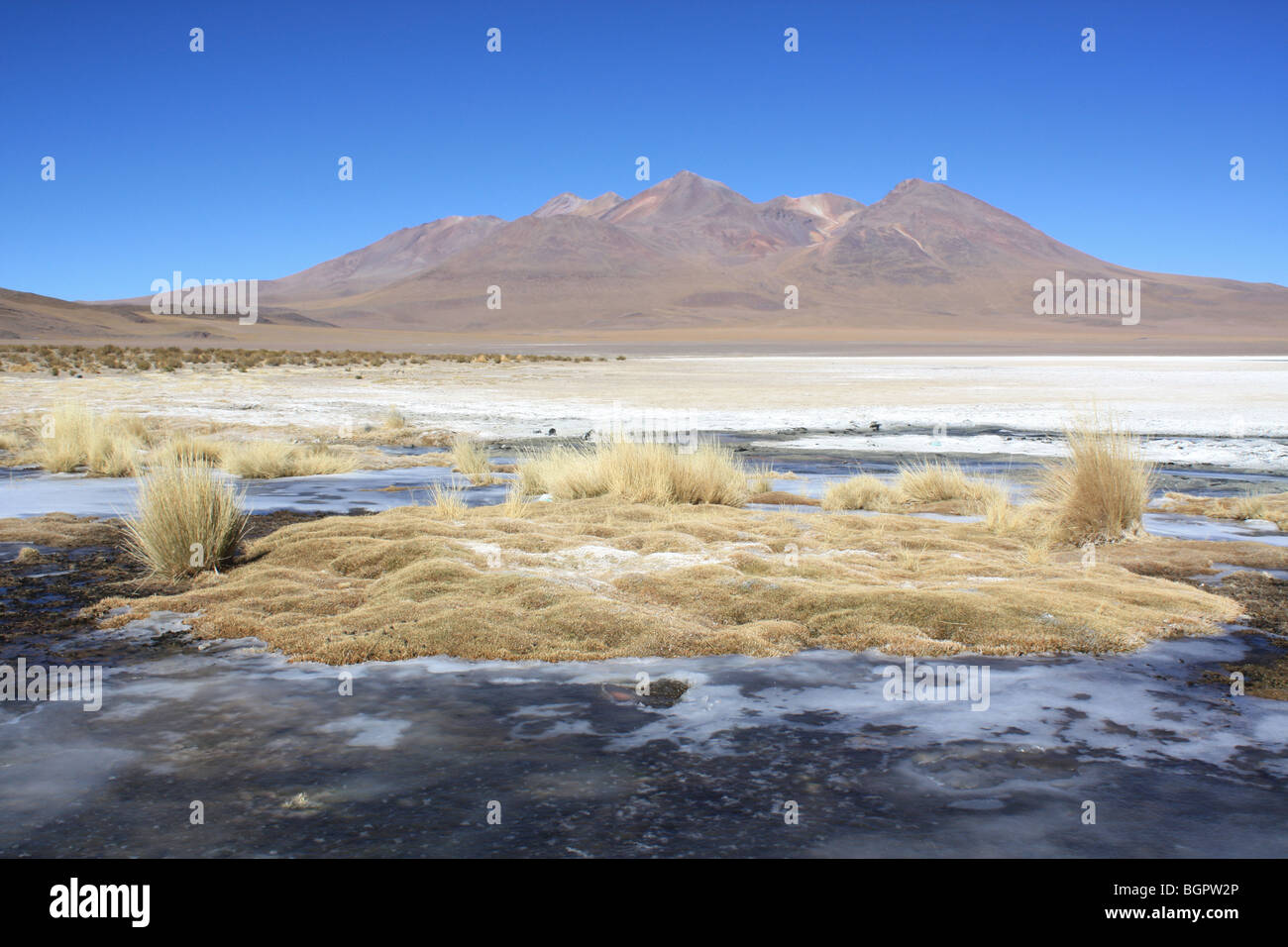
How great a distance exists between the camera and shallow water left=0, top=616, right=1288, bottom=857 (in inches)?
134

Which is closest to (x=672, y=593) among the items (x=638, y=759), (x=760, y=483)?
(x=638, y=759)

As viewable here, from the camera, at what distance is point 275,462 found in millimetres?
13656

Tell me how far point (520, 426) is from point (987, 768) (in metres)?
16.9

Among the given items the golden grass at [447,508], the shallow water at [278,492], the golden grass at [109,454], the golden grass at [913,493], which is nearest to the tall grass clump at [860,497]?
the golden grass at [913,493]

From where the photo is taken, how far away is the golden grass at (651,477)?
10578 mm

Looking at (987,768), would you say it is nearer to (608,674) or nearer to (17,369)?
(608,674)

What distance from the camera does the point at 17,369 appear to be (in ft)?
115

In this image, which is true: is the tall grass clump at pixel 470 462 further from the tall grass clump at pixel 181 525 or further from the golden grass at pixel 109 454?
the tall grass clump at pixel 181 525

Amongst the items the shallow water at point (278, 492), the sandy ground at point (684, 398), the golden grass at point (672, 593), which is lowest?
the golden grass at point (672, 593)

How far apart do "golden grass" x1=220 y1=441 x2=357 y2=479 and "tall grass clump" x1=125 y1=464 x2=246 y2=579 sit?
19.3ft

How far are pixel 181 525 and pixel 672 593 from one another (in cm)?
351

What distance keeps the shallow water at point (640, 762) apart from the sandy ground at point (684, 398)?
495 inches

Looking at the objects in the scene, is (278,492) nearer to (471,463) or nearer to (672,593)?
(471,463)
